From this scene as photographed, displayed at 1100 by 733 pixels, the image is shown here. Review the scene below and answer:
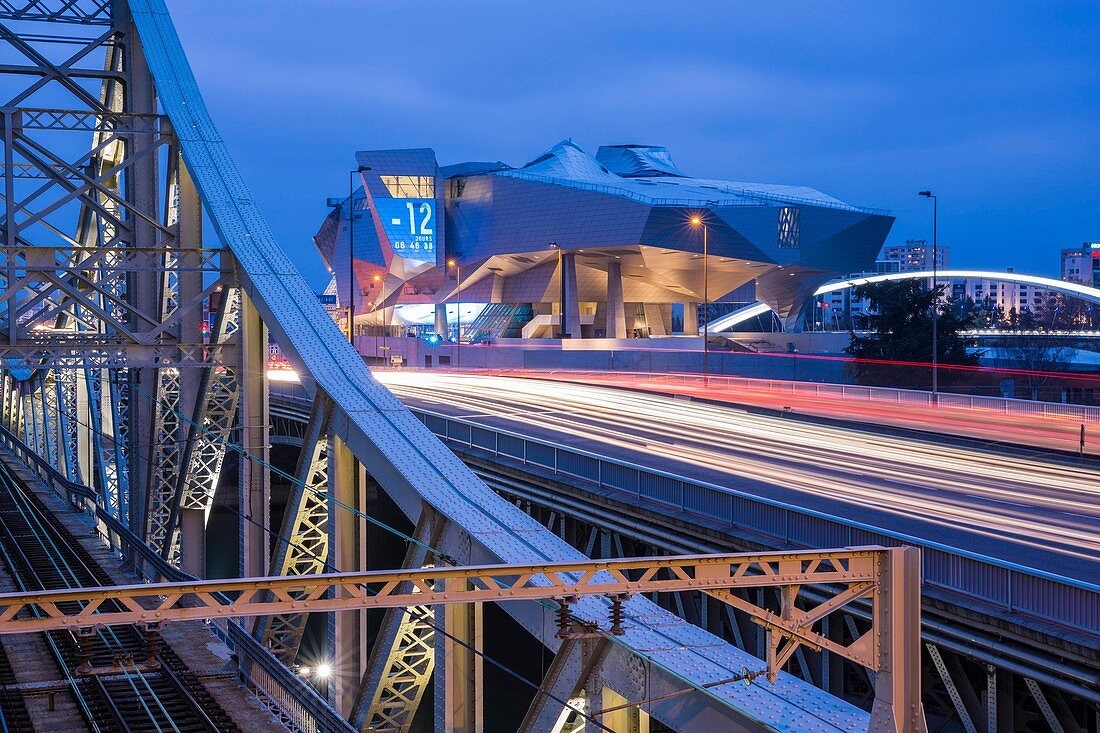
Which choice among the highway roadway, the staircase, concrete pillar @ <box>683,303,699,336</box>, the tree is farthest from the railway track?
concrete pillar @ <box>683,303,699,336</box>

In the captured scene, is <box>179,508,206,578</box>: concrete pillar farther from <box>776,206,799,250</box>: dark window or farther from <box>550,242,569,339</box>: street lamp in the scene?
<box>776,206,799,250</box>: dark window

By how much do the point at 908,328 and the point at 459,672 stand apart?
5354 cm

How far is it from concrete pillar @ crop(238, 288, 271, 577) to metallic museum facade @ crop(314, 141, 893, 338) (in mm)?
63001

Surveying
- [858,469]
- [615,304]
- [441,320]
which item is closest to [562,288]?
[615,304]

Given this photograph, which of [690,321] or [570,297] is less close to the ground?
[570,297]

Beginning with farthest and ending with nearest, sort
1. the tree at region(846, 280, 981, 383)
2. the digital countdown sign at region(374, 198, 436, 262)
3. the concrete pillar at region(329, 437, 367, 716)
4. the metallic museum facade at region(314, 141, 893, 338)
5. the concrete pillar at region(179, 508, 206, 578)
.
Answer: the digital countdown sign at region(374, 198, 436, 262)
the metallic museum facade at region(314, 141, 893, 338)
the tree at region(846, 280, 981, 383)
the concrete pillar at region(179, 508, 206, 578)
the concrete pillar at region(329, 437, 367, 716)

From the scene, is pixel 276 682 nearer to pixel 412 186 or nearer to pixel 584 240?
pixel 584 240

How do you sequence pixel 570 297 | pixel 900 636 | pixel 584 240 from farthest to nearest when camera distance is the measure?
pixel 570 297, pixel 584 240, pixel 900 636

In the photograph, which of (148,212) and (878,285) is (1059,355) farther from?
(148,212)

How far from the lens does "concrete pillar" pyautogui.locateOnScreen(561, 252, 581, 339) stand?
3703 inches

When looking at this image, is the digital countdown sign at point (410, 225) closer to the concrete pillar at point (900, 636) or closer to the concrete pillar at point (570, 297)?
the concrete pillar at point (570, 297)

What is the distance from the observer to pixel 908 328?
61.6 metres

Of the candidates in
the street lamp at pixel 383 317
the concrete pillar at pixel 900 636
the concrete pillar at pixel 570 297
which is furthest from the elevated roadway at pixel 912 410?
the street lamp at pixel 383 317

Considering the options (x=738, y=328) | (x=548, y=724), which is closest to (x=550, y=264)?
(x=738, y=328)
